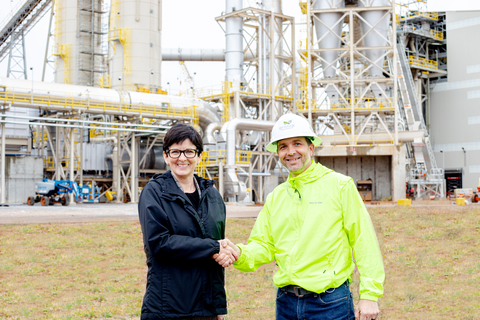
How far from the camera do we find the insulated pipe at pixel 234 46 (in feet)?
119

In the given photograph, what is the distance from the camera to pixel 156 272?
3363mm

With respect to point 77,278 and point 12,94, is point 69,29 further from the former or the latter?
point 77,278

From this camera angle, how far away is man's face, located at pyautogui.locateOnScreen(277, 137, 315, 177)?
3637mm

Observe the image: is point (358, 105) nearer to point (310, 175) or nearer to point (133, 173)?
point (133, 173)

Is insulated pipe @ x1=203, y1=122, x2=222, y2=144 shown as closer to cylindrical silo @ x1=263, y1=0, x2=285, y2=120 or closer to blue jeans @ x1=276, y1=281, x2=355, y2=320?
cylindrical silo @ x1=263, y1=0, x2=285, y2=120

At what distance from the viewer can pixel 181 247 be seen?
3.29 meters

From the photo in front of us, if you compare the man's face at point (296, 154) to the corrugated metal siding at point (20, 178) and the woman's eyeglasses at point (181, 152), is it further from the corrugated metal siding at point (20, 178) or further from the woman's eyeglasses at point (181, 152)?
the corrugated metal siding at point (20, 178)

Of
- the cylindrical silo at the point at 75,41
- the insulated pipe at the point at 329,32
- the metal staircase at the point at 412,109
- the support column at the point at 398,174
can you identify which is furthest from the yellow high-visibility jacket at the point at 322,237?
the cylindrical silo at the point at 75,41

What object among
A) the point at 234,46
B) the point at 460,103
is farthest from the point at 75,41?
the point at 460,103

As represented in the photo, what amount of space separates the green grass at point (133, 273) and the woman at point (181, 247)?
14.3 ft

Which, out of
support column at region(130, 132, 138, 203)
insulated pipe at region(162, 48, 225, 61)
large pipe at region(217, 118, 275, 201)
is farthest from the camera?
insulated pipe at region(162, 48, 225, 61)

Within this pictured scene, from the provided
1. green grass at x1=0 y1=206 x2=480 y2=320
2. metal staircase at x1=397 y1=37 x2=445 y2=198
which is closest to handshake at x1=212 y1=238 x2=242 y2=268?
green grass at x1=0 y1=206 x2=480 y2=320

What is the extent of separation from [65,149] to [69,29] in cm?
1496

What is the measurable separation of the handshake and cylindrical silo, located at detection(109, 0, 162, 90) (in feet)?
116
